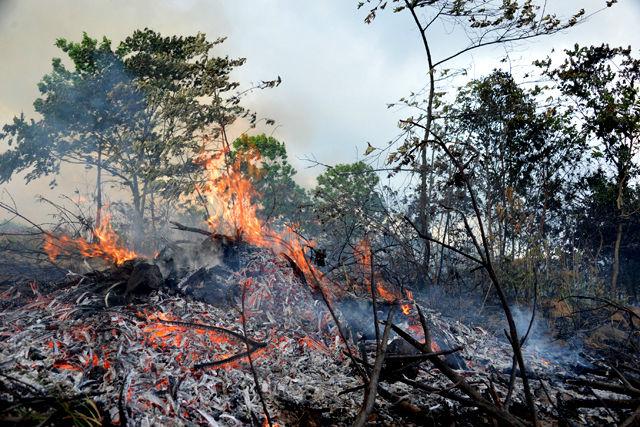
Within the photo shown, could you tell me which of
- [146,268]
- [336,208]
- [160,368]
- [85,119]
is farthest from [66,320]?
[85,119]

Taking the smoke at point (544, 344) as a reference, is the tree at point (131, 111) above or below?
above

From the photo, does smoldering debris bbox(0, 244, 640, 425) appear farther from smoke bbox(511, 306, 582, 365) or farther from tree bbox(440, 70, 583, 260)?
tree bbox(440, 70, 583, 260)

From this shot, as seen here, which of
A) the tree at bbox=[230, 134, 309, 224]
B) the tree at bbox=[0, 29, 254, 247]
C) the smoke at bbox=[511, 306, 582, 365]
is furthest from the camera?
the tree at bbox=[230, 134, 309, 224]

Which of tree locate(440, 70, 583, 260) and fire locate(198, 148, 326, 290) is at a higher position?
tree locate(440, 70, 583, 260)

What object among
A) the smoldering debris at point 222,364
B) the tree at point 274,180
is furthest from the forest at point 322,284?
the tree at point 274,180

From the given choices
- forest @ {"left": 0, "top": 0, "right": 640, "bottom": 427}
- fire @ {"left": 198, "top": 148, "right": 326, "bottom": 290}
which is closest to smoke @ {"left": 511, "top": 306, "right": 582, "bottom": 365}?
forest @ {"left": 0, "top": 0, "right": 640, "bottom": 427}

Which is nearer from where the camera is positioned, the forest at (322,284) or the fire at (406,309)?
the forest at (322,284)

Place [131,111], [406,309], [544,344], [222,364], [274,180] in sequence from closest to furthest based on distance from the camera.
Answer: [222,364] < [406,309] < [544,344] < [131,111] < [274,180]

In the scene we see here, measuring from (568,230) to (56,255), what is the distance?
16.6 m

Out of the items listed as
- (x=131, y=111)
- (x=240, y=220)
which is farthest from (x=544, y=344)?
(x=131, y=111)

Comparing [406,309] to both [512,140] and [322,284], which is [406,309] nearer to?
[322,284]

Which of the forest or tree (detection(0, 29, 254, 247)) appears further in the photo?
tree (detection(0, 29, 254, 247))

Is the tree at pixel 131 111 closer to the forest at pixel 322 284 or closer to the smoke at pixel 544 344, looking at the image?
the forest at pixel 322 284

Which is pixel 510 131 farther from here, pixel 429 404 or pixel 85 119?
pixel 85 119
